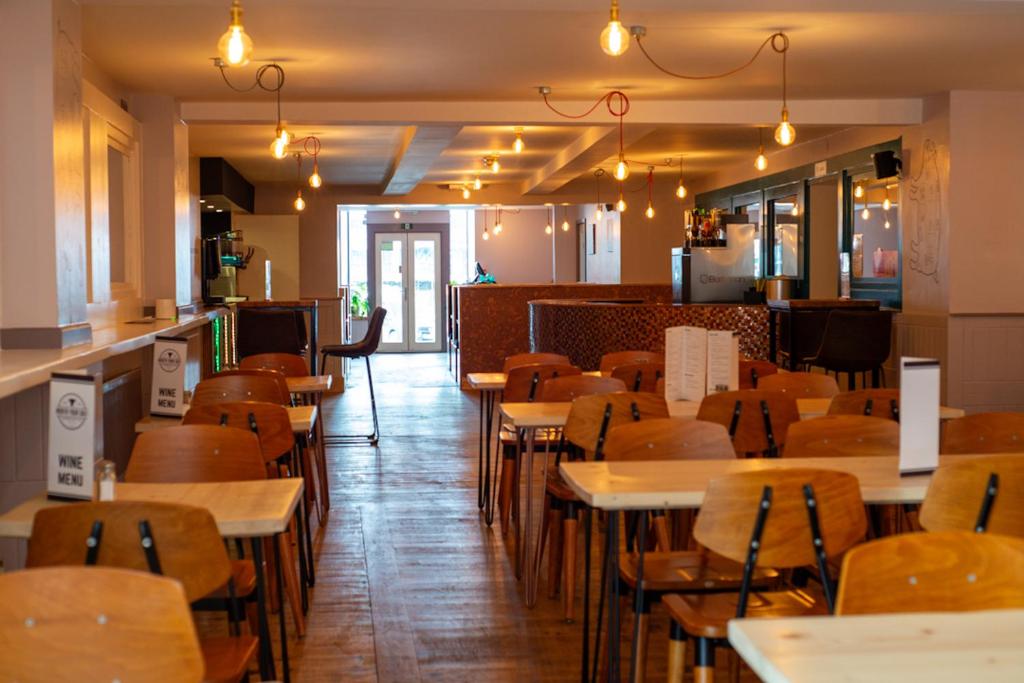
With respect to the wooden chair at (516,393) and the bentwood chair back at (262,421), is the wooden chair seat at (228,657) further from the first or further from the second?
the wooden chair at (516,393)

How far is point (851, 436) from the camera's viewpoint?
405cm

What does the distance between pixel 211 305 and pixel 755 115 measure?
4.80 m

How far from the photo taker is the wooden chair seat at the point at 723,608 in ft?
9.65

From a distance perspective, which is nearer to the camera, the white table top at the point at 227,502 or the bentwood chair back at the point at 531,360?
the white table top at the point at 227,502

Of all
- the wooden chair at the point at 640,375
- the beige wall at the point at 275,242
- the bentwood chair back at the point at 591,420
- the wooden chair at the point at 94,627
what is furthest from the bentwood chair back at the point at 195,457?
the beige wall at the point at 275,242

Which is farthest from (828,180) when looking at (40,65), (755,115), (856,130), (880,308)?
(40,65)

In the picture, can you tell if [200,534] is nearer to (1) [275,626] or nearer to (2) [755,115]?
(1) [275,626]

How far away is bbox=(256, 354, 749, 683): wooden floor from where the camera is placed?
4152mm

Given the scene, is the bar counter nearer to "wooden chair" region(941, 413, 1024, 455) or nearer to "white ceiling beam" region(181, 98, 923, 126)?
"white ceiling beam" region(181, 98, 923, 126)

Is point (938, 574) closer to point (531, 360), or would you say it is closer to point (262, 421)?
point (262, 421)

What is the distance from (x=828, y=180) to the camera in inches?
477

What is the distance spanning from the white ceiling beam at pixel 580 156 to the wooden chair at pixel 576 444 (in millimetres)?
5344

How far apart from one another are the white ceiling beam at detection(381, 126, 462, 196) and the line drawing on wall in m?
3.79

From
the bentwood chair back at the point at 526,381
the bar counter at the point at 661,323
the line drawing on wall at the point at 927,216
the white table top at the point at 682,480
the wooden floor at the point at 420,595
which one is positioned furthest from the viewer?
the line drawing on wall at the point at 927,216
